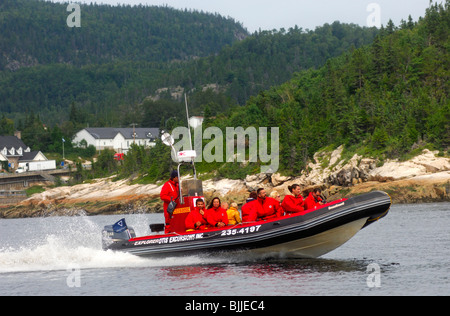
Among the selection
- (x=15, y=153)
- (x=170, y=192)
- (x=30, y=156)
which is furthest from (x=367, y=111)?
(x=15, y=153)

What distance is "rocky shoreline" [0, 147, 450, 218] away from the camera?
2128 inches

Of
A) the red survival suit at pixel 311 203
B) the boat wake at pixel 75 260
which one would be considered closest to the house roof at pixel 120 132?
the boat wake at pixel 75 260

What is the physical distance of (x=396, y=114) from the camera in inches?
2608

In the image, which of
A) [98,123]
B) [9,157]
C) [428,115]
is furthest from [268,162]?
[98,123]

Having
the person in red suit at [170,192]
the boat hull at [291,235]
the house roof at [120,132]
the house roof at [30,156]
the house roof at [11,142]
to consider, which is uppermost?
the house roof at [120,132]

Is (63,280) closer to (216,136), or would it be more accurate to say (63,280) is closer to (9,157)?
(216,136)

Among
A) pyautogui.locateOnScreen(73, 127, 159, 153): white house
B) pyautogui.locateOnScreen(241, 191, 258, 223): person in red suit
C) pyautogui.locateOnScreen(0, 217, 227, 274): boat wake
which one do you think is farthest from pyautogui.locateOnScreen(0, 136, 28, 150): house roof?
pyautogui.locateOnScreen(241, 191, 258, 223): person in red suit

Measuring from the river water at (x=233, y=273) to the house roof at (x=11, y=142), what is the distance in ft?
368

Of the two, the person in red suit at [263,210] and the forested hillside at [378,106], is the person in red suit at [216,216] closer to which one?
the person in red suit at [263,210]

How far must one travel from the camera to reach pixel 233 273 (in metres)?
19.2

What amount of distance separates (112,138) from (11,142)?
2278cm

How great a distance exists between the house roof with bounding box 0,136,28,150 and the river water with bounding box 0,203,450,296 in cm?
11216

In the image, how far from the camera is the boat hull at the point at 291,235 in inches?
757

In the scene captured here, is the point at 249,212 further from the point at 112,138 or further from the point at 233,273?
the point at 112,138
